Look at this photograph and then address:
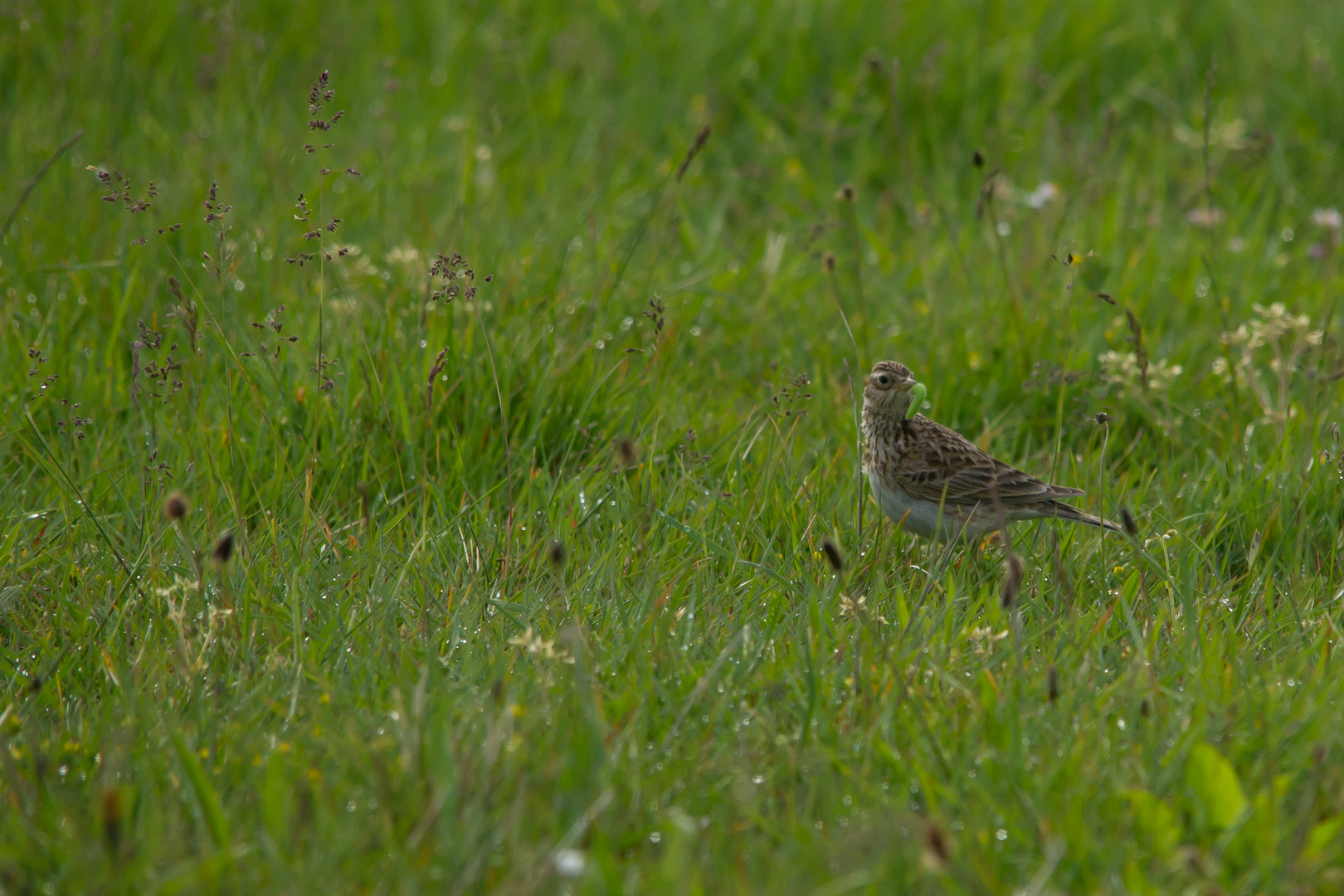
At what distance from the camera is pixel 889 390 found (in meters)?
5.14

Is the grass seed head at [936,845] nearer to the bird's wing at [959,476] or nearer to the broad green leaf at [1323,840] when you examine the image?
the broad green leaf at [1323,840]

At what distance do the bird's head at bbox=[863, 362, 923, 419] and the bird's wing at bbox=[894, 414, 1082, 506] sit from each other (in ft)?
0.40

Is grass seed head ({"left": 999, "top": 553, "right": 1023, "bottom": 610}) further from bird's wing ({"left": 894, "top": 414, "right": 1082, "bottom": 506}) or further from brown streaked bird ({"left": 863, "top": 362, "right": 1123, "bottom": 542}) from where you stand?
bird's wing ({"left": 894, "top": 414, "right": 1082, "bottom": 506})

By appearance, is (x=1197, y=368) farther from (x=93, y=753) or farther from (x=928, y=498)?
(x=93, y=753)

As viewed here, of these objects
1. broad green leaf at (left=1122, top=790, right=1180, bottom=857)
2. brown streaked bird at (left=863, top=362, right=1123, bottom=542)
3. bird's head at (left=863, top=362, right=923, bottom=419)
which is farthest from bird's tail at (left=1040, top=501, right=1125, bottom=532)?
broad green leaf at (left=1122, top=790, right=1180, bottom=857)

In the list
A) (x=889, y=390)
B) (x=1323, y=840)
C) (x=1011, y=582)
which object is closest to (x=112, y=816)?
(x=1011, y=582)

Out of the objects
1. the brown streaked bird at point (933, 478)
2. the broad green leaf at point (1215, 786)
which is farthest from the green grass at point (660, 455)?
the brown streaked bird at point (933, 478)

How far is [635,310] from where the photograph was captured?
20.4ft

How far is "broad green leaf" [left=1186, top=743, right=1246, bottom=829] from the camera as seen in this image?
2.97 meters

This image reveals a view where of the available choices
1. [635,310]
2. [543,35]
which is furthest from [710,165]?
[635,310]

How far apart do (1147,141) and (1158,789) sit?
6276 mm

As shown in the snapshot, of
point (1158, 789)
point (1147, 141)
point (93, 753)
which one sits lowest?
point (93, 753)

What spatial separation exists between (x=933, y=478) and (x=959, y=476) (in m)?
0.10

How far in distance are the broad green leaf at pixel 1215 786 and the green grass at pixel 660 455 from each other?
11mm
